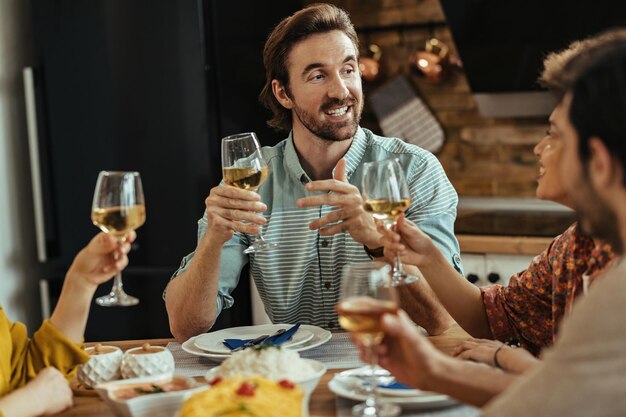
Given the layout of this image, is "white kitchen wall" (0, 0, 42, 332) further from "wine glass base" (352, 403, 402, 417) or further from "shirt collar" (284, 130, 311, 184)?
"wine glass base" (352, 403, 402, 417)

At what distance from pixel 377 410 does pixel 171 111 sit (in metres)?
2.53

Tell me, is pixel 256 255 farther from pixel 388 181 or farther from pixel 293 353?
pixel 293 353

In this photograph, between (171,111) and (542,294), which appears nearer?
(542,294)

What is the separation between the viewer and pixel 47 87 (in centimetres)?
397

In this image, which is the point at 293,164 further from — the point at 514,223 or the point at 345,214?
the point at 514,223

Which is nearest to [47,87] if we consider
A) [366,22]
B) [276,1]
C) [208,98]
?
[208,98]

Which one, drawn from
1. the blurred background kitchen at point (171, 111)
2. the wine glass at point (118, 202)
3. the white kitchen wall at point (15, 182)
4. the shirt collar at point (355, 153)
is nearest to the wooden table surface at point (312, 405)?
the wine glass at point (118, 202)

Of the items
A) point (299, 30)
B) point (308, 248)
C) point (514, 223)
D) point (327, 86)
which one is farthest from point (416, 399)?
point (514, 223)

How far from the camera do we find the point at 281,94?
2906 millimetres

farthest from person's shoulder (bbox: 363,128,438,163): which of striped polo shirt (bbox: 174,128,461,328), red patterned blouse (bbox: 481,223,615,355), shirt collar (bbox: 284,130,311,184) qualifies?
red patterned blouse (bbox: 481,223,615,355)

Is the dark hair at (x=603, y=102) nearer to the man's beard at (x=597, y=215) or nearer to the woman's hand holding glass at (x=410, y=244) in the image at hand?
the man's beard at (x=597, y=215)

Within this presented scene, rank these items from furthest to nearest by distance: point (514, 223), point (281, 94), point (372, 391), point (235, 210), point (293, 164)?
point (514, 223)
point (281, 94)
point (293, 164)
point (235, 210)
point (372, 391)

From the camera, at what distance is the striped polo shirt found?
2.56 meters

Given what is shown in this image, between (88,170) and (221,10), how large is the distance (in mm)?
878
